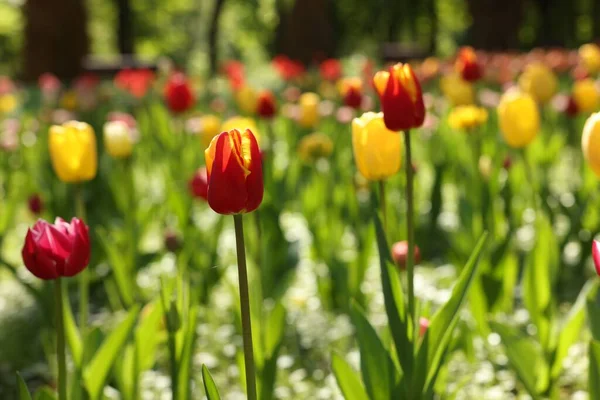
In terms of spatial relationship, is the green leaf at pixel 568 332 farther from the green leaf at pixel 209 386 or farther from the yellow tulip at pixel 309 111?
the yellow tulip at pixel 309 111

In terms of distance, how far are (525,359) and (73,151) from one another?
4.24ft

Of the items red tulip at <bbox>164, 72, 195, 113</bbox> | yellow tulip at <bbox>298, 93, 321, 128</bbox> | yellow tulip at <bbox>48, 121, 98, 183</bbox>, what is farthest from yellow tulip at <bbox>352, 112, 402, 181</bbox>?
yellow tulip at <bbox>298, 93, 321, 128</bbox>

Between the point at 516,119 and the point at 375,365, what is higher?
the point at 516,119

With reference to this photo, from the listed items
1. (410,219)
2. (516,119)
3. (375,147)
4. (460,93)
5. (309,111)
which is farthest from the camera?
(460,93)

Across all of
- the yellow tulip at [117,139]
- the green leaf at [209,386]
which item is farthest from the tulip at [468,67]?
the green leaf at [209,386]

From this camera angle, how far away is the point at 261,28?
98.9ft

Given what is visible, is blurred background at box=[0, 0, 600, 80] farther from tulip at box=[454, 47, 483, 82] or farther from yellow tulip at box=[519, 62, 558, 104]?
tulip at box=[454, 47, 483, 82]

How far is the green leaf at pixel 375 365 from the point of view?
1.43 metres

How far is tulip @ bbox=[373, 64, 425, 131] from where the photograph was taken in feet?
4.64

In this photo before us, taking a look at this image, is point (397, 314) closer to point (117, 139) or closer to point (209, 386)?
point (209, 386)

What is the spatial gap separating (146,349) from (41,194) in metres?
1.72

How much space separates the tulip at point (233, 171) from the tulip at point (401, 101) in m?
0.40

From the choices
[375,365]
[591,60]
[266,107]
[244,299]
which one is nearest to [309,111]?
[266,107]

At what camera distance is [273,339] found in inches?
72.7
